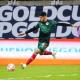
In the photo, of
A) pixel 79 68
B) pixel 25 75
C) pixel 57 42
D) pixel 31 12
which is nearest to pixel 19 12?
pixel 31 12

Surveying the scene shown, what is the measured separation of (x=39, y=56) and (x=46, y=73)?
392cm

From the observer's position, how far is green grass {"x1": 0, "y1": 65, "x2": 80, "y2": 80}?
14256 millimetres

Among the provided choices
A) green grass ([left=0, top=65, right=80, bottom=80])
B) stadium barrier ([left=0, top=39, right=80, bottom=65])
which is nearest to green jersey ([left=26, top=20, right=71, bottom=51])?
green grass ([left=0, top=65, right=80, bottom=80])

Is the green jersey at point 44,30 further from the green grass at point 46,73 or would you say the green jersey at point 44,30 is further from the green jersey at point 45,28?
the green grass at point 46,73

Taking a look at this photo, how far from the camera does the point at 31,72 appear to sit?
1628 centimetres

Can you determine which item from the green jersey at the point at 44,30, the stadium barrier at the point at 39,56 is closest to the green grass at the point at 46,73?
the green jersey at the point at 44,30

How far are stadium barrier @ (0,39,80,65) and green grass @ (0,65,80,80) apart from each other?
1.24 metres

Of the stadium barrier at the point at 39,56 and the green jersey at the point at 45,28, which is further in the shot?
the stadium barrier at the point at 39,56

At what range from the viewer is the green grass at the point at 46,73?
14256 mm

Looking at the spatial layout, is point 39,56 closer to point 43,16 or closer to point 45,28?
point 45,28

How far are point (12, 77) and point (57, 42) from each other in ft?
19.4

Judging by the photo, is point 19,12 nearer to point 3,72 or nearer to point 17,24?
point 17,24

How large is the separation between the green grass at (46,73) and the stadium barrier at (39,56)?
1.24 meters

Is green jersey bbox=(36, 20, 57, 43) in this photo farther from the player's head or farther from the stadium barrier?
the stadium barrier
